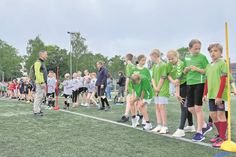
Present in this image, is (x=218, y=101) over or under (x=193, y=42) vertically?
under

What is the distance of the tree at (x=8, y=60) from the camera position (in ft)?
290

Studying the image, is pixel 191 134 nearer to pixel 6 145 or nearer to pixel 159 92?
Result: pixel 159 92

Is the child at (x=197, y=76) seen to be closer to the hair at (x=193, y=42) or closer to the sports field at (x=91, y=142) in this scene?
the hair at (x=193, y=42)

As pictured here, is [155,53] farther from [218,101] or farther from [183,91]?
[218,101]

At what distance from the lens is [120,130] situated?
23.4ft

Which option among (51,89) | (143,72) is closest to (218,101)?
(143,72)

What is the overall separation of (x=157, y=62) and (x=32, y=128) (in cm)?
333

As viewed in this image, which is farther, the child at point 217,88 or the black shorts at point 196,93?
the black shorts at point 196,93

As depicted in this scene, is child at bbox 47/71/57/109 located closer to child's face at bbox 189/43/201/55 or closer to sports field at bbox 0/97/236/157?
sports field at bbox 0/97/236/157

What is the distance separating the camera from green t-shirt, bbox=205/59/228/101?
552 cm

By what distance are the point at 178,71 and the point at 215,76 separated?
123 cm

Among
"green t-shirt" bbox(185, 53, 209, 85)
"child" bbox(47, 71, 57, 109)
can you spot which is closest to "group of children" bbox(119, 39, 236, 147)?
"green t-shirt" bbox(185, 53, 209, 85)

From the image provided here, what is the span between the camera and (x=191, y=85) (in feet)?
20.4

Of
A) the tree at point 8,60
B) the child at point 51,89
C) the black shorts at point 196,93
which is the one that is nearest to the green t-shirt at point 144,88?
the black shorts at point 196,93
